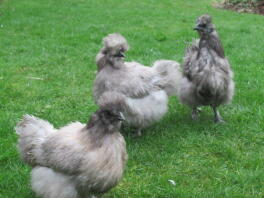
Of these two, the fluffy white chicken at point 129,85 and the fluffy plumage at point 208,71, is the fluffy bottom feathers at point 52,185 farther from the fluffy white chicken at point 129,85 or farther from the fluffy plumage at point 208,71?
the fluffy plumage at point 208,71

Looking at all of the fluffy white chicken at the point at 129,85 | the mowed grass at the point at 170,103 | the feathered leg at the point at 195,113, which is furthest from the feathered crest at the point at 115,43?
the feathered leg at the point at 195,113

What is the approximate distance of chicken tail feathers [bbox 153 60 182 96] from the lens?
6816 mm

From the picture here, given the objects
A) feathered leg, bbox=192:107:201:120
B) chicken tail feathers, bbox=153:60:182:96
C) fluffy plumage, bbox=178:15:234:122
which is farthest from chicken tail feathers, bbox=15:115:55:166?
feathered leg, bbox=192:107:201:120

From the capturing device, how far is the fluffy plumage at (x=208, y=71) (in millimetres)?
6613

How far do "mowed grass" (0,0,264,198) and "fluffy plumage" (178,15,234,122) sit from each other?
1.38ft

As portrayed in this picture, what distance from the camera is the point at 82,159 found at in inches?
169

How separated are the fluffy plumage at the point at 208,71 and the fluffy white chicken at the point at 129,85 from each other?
1.73 feet

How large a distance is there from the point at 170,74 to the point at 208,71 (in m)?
0.57

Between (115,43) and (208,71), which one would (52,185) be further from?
(208,71)

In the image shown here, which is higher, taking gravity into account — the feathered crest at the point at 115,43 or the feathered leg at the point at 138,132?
the feathered crest at the point at 115,43

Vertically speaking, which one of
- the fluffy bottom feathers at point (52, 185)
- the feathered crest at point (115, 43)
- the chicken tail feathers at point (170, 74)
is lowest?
the fluffy bottom feathers at point (52, 185)

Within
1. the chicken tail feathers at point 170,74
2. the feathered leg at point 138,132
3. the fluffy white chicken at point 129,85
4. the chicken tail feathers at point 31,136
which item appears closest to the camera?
the chicken tail feathers at point 31,136

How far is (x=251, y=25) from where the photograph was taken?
13.3 m

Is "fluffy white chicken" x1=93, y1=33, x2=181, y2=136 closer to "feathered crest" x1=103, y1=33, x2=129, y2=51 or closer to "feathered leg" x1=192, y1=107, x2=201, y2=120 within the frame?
"feathered crest" x1=103, y1=33, x2=129, y2=51
